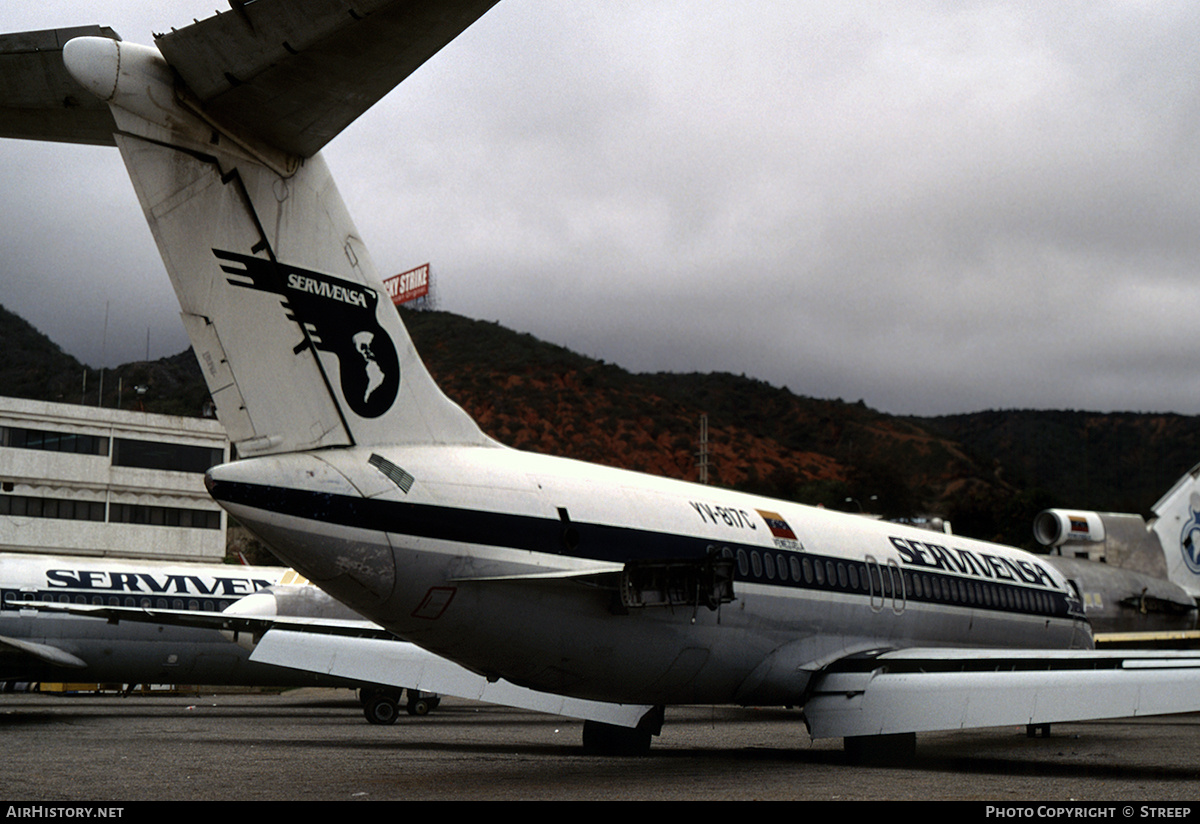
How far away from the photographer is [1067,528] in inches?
1155

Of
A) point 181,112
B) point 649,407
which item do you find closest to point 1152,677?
point 181,112

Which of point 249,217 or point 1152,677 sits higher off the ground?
point 249,217

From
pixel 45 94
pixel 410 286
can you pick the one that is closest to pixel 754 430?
pixel 410 286

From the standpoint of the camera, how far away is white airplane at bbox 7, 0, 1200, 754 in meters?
8.00

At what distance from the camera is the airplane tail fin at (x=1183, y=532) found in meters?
29.9

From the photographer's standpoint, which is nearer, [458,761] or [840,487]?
[458,761]

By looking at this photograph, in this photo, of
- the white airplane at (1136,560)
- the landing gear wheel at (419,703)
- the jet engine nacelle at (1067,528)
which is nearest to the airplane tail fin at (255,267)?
the landing gear wheel at (419,703)

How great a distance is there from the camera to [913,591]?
15.2 meters

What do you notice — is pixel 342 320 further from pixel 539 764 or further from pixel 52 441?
pixel 52 441

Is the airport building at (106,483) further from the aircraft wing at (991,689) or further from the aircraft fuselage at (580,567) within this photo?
the aircraft wing at (991,689)

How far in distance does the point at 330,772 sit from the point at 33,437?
48356mm

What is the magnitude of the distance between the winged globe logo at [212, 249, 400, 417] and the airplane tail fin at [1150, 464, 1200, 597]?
27.3 meters

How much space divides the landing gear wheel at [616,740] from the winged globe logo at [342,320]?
5.83m
